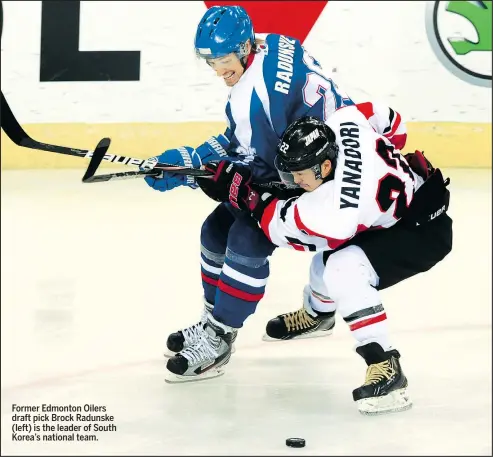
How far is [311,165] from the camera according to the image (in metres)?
2.90

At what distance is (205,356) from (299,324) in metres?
0.44

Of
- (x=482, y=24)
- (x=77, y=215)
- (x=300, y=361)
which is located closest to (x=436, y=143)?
(x=482, y=24)

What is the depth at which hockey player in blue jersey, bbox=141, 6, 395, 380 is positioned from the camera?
3.16 meters

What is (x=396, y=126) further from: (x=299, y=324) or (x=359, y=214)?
(x=299, y=324)

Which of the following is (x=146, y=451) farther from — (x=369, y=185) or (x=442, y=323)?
(x=442, y=323)

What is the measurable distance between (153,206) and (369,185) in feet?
8.64

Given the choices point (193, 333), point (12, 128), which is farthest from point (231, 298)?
point (12, 128)

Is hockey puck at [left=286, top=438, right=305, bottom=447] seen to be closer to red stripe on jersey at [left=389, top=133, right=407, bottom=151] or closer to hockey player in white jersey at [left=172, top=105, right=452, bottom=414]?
hockey player in white jersey at [left=172, top=105, right=452, bottom=414]

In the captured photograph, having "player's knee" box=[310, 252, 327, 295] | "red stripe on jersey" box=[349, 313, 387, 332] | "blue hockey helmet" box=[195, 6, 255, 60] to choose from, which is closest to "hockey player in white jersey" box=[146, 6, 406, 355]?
"blue hockey helmet" box=[195, 6, 255, 60]

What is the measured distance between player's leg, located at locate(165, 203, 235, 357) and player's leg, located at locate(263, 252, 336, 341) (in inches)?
10.3

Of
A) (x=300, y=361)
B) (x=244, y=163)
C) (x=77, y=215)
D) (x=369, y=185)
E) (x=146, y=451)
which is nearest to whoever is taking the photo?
(x=146, y=451)

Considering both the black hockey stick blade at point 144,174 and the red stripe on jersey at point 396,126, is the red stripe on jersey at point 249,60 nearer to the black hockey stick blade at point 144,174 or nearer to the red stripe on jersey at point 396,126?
the black hockey stick blade at point 144,174

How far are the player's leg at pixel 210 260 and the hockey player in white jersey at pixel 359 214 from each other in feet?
0.79

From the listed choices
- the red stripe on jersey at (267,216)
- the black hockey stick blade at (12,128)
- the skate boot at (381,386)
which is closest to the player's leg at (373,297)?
the skate boot at (381,386)
